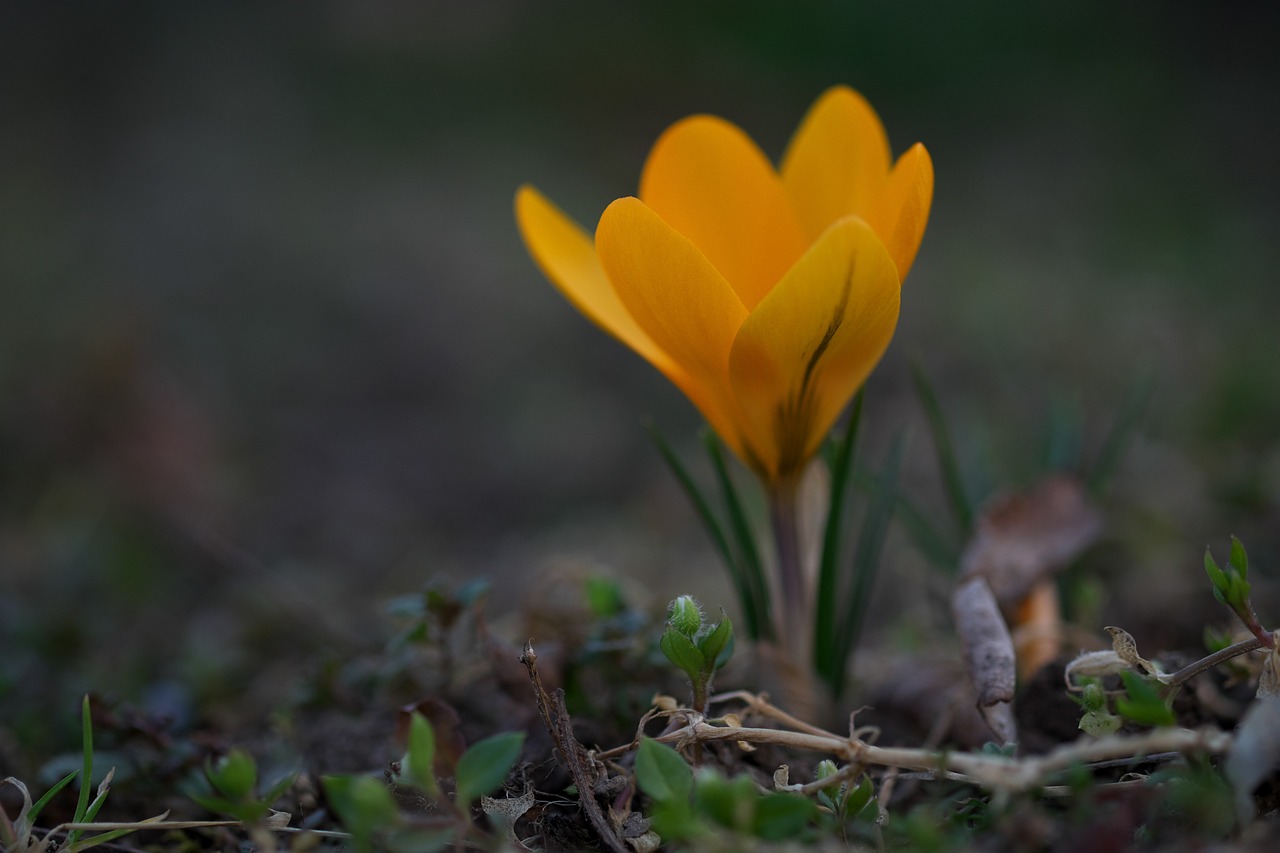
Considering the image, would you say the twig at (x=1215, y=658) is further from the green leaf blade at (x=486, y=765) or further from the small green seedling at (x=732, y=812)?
the green leaf blade at (x=486, y=765)

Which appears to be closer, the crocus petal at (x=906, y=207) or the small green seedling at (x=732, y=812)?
the small green seedling at (x=732, y=812)

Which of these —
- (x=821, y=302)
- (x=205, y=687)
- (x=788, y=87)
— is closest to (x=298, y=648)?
(x=205, y=687)

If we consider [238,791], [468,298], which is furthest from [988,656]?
[468,298]

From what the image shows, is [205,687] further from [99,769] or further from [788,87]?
[788,87]

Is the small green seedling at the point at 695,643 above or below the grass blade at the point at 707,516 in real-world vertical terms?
below

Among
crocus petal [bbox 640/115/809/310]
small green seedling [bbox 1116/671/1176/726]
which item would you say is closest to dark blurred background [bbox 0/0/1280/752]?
crocus petal [bbox 640/115/809/310]

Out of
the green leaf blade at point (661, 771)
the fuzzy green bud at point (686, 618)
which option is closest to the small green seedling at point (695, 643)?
the fuzzy green bud at point (686, 618)

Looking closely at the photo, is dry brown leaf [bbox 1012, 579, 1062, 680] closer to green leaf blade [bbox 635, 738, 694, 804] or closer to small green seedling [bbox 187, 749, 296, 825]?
green leaf blade [bbox 635, 738, 694, 804]

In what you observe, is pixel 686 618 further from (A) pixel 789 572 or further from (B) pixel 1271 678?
(B) pixel 1271 678
